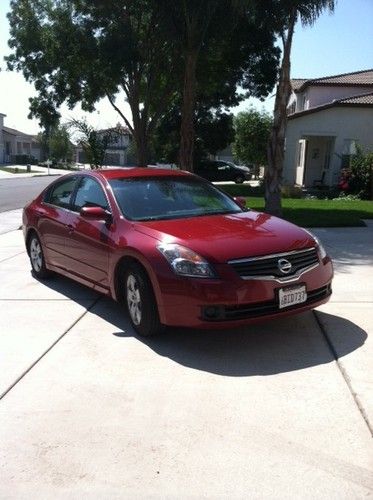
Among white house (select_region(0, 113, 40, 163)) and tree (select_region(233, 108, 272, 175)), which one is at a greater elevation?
tree (select_region(233, 108, 272, 175))

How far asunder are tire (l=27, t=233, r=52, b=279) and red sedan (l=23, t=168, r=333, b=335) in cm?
68

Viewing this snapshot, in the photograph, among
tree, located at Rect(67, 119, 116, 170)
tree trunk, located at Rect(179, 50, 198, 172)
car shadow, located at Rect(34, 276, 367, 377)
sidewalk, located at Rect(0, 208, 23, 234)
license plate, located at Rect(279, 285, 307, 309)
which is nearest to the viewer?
car shadow, located at Rect(34, 276, 367, 377)

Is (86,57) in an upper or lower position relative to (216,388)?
upper

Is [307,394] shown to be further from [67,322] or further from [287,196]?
[287,196]

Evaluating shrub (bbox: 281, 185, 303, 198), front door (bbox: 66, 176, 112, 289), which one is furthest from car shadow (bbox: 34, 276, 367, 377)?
shrub (bbox: 281, 185, 303, 198)

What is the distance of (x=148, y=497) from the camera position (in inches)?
114

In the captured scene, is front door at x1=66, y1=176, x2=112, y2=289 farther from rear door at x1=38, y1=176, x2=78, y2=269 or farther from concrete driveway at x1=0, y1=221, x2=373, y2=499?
concrete driveway at x1=0, y1=221, x2=373, y2=499

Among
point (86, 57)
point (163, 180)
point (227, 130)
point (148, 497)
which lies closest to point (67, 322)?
point (163, 180)

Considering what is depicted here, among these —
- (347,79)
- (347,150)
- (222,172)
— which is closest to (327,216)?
(347,150)

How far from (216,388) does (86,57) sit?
602 inches

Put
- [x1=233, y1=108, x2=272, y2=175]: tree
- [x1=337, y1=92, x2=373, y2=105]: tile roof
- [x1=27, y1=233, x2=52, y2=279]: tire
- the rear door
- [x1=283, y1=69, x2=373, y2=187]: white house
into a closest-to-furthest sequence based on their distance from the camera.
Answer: the rear door < [x1=27, y1=233, x2=52, y2=279]: tire < [x1=337, y1=92, x2=373, y2=105]: tile roof < [x1=283, y1=69, x2=373, y2=187]: white house < [x1=233, y1=108, x2=272, y2=175]: tree

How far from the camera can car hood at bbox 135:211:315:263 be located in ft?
15.5

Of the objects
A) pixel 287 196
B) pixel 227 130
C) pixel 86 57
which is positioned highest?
pixel 86 57

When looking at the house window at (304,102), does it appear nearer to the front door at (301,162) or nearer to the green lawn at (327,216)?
the front door at (301,162)
